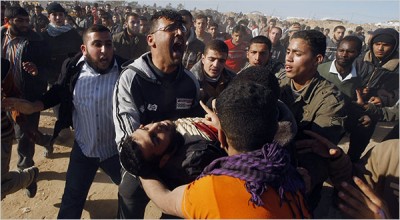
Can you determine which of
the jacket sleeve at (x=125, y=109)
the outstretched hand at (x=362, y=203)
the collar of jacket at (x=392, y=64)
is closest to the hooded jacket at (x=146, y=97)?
the jacket sleeve at (x=125, y=109)

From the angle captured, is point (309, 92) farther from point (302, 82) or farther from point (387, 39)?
point (387, 39)

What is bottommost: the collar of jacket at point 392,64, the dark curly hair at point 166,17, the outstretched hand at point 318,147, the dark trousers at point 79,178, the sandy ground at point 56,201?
the sandy ground at point 56,201

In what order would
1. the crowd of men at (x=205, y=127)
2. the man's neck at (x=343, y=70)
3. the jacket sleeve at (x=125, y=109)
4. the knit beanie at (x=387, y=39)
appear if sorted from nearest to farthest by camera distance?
the crowd of men at (x=205, y=127)
the jacket sleeve at (x=125, y=109)
the man's neck at (x=343, y=70)
the knit beanie at (x=387, y=39)

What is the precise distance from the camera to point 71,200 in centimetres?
290

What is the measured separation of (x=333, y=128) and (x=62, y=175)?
372 cm

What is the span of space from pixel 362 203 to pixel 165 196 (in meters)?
1.05

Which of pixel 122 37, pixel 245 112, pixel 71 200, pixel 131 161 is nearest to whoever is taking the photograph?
pixel 245 112

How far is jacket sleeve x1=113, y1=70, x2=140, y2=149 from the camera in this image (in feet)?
7.29

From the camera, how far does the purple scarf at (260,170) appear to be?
1286 mm

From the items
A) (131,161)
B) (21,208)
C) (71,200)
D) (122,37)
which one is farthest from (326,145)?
(122,37)

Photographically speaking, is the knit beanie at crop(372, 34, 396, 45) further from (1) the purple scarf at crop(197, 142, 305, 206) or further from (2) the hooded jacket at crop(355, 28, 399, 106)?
(1) the purple scarf at crop(197, 142, 305, 206)

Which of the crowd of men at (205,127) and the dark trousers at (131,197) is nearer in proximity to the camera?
the crowd of men at (205,127)

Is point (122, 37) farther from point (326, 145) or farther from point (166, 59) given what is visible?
point (326, 145)

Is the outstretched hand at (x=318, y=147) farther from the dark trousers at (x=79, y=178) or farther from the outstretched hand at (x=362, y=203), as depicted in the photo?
the dark trousers at (x=79, y=178)
